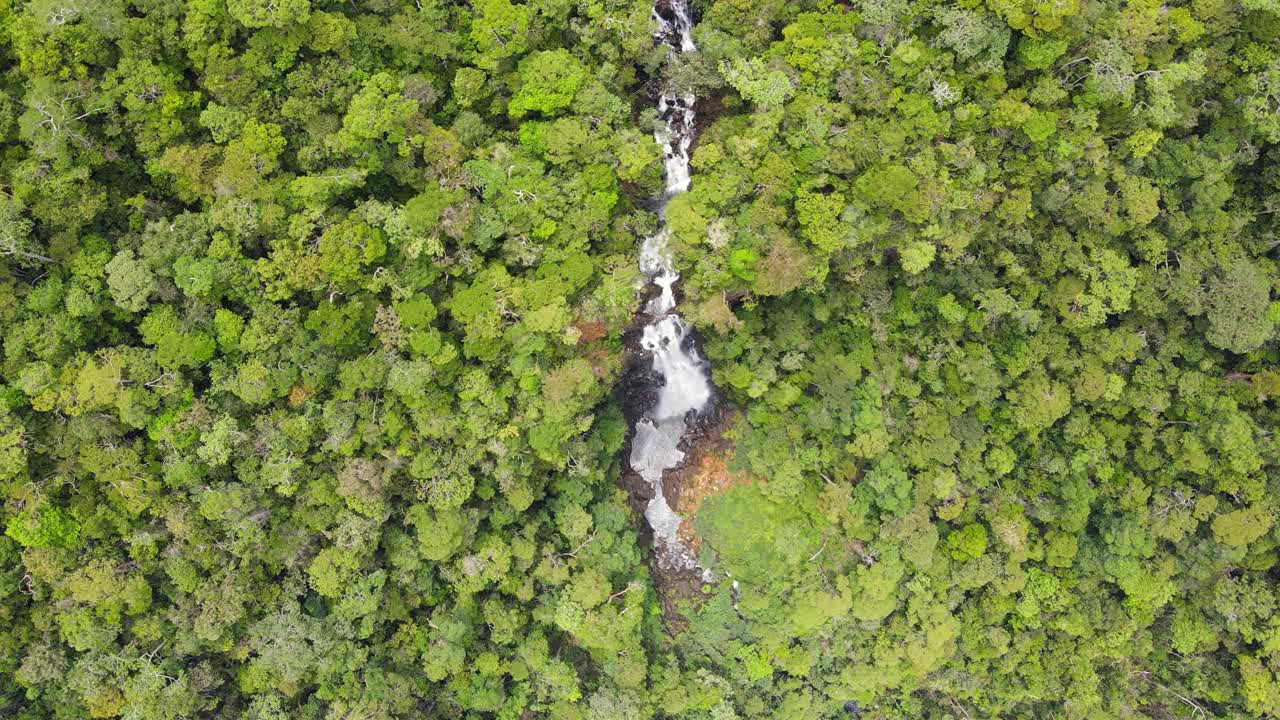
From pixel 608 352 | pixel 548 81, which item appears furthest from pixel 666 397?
pixel 548 81

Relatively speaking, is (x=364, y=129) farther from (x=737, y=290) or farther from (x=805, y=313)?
(x=805, y=313)

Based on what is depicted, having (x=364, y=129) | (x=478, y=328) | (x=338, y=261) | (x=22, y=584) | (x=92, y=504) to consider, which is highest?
(x=364, y=129)

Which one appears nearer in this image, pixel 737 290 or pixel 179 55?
pixel 179 55

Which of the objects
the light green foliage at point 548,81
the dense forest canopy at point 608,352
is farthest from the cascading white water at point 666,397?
the light green foliage at point 548,81

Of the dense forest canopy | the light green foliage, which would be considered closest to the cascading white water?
the dense forest canopy

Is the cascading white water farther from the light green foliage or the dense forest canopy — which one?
the light green foliage

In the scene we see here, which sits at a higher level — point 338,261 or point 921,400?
point 338,261

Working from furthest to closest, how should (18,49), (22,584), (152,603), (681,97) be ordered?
(681,97) < (152,603) < (22,584) < (18,49)

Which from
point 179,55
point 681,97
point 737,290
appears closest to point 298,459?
point 179,55
